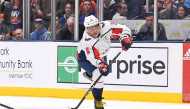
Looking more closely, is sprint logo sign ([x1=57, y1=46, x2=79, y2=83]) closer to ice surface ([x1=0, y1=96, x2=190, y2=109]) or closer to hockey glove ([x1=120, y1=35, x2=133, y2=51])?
ice surface ([x1=0, y1=96, x2=190, y2=109])

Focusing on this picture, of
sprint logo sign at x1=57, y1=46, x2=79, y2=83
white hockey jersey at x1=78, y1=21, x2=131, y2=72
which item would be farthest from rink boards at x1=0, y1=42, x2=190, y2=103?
white hockey jersey at x1=78, y1=21, x2=131, y2=72

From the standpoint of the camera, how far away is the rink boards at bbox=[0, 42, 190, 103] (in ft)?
39.3

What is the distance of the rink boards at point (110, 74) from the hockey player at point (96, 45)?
227 centimetres

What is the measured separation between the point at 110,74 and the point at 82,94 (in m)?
0.62

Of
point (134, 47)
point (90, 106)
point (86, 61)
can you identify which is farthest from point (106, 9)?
point (86, 61)

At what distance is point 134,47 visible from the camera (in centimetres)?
1227

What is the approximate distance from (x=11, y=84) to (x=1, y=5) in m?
1.46

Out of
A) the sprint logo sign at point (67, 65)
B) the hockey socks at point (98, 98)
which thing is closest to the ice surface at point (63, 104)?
the sprint logo sign at point (67, 65)

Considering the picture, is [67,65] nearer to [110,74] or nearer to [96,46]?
[110,74]

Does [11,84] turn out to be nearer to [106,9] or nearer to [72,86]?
[72,86]

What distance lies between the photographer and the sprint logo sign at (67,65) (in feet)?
42.0

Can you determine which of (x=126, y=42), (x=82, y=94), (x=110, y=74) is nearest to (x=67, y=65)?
(x=82, y=94)

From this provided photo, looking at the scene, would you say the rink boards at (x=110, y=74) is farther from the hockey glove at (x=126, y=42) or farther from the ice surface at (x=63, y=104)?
the hockey glove at (x=126, y=42)

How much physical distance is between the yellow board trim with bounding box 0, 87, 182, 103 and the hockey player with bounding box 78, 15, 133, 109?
2357 millimetres
